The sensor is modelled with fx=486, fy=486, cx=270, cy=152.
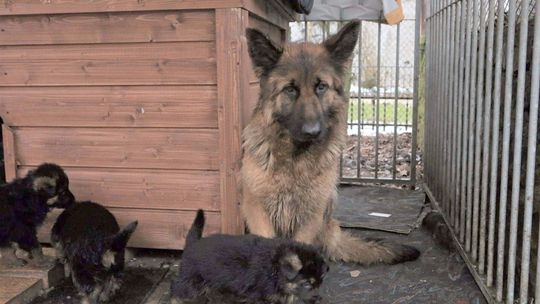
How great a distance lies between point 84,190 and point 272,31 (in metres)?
2.58

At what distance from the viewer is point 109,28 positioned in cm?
408

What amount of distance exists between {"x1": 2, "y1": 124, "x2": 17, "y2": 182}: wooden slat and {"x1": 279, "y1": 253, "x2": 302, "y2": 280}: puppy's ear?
116 inches

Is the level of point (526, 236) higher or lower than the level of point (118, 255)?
higher

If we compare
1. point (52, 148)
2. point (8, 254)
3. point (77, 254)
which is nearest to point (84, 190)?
point (52, 148)

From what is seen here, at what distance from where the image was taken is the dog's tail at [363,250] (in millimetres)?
4219

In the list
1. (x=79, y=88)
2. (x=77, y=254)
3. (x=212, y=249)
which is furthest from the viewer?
(x=79, y=88)

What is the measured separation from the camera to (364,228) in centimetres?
524

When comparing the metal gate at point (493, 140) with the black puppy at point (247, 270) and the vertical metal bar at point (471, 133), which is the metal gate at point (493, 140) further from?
the black puppy at point (247, 270)

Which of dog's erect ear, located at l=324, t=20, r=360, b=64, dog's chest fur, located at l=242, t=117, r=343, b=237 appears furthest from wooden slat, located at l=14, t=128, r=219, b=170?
dog's erect ear, located at l=324, t=20, r=360, b=64

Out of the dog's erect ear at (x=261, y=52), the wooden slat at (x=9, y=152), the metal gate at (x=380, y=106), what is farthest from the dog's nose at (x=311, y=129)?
the metal gate at (x=380, y=106)

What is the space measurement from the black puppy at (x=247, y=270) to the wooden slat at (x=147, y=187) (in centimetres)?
80

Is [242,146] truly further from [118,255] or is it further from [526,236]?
→ [526,236]

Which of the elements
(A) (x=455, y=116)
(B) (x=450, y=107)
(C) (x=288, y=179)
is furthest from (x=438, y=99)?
(C) (x=288, y=179)

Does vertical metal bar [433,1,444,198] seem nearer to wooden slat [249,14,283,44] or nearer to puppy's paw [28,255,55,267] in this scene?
wooden slat [249,14,283,44]
